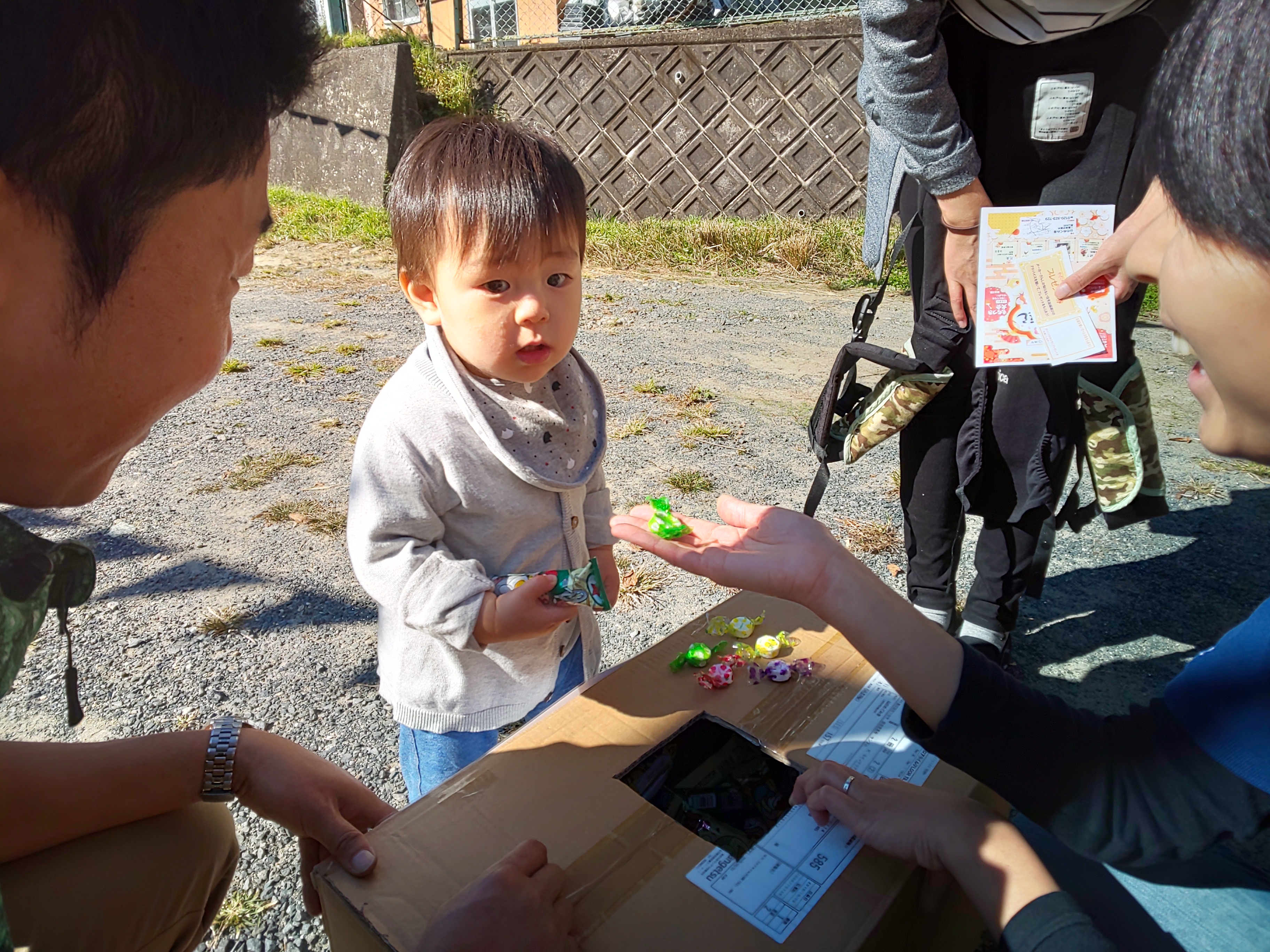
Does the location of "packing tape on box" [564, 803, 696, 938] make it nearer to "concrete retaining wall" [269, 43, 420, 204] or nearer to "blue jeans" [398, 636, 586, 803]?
"blue jeans" [398, 636, 586, 803]

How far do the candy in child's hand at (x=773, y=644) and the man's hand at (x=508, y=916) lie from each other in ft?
2.06

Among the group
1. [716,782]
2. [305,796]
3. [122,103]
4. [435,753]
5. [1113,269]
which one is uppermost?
[122,103]

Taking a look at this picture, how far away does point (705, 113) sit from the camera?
737cm

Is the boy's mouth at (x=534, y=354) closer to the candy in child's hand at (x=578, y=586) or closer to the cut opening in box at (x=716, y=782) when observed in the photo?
the candy in child's hand at (x=578, y=586)

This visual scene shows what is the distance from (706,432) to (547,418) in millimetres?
2213

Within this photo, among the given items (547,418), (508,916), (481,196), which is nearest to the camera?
(508,916)

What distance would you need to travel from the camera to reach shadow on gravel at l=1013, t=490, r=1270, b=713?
2.31 meters

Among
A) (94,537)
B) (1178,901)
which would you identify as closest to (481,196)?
(1178,901)

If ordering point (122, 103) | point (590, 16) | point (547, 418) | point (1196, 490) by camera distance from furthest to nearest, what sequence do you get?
point (590, 16), point (1196, 490), point (547, 418), point (122, 103)

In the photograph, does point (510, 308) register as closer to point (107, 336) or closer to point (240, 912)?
point (107, 336)

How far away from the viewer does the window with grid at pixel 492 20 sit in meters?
8.69

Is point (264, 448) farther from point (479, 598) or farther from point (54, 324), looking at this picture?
point (54, 324)

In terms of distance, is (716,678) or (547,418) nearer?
(716,678)

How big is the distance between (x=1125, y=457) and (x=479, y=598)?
1647mm
